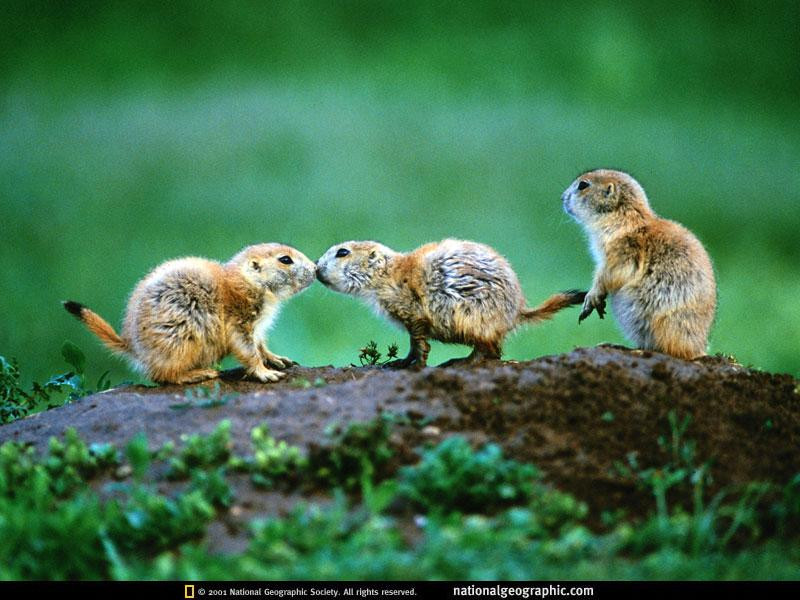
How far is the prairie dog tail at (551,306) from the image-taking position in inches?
293

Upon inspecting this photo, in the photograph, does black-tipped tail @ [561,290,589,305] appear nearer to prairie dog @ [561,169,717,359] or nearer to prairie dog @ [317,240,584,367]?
prairie dog @ [317,240,584,367]

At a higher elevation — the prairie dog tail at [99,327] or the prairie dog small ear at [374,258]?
the prairie dog small ear at [374,258]

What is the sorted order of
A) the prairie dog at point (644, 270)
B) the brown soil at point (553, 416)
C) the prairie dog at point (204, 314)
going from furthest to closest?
the prairie dog at point (644, 270), the prairie dog at point (204, 314), the brown soil at point (553, 416)

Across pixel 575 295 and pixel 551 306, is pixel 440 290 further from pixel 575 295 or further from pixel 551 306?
pixel 575 295

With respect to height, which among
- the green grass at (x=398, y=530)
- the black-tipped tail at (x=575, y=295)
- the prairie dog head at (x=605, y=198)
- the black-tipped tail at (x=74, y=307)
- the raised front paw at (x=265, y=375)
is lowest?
the green grass at (x=398, y=530)

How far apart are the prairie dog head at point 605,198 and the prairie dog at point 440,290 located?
0.63 m

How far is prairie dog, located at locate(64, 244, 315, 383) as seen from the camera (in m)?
6.84

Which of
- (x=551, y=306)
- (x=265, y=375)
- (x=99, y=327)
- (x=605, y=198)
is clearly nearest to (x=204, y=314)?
(x=265, y=375)

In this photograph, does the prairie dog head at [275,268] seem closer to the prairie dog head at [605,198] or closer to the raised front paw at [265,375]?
the raised front paw at [265,375]

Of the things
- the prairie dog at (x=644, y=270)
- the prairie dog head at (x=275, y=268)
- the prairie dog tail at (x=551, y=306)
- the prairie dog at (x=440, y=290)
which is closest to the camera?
the prairie dog at (x=644, y=270)

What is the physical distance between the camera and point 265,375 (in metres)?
7.03

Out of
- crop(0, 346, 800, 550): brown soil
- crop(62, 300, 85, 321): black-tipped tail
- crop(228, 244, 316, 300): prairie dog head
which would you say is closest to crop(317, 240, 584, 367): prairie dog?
crop(228, 244, 316, 300): prairie dog head

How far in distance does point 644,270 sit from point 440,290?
1455 millimetres

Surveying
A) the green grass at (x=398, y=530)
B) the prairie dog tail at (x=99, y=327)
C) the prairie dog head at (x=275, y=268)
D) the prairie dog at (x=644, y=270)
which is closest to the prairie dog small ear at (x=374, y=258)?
the prairie dog head at (x=275, y=268)
